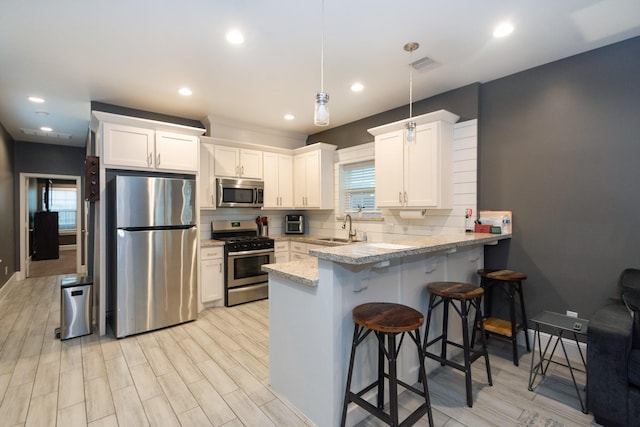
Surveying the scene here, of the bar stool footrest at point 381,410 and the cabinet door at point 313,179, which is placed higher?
the cabinet door at point 313,179

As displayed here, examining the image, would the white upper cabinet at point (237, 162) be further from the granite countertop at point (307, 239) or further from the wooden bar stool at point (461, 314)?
the wooden bar stool at point (461, 314)

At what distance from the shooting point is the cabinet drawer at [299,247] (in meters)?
4.70

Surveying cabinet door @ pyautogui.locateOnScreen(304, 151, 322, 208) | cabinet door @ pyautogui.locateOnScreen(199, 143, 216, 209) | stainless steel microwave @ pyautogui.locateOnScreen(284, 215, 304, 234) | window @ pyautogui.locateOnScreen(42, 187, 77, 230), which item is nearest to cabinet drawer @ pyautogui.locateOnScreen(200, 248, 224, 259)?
cabinet door @ pyautogui.locateOnScreen(199, 143, 216, 209)

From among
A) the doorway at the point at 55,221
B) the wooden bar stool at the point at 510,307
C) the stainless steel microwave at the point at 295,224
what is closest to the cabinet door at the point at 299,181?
the stainless steel microwave at the point at 295,224

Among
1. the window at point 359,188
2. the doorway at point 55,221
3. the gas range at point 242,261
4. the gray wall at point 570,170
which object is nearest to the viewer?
the gray wall at point 570,170

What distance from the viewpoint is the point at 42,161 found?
19.6 feet

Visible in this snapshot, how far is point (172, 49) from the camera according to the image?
8.38ft

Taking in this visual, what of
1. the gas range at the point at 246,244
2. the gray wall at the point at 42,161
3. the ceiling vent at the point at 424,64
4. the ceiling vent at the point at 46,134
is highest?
the ceiling vent at the point at 424,64

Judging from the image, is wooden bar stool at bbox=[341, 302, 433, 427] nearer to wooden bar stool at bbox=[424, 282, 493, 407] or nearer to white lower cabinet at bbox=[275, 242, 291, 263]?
wooden bar stool at bbox=[424, 282, 493, 407]

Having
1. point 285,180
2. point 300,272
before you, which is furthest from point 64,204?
point 300,272

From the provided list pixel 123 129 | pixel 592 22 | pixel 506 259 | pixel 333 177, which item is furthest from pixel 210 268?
pixel 592 22

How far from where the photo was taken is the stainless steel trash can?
3.14m

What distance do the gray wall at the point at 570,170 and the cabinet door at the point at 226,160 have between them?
130 inches

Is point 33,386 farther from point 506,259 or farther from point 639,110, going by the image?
point 639,110
